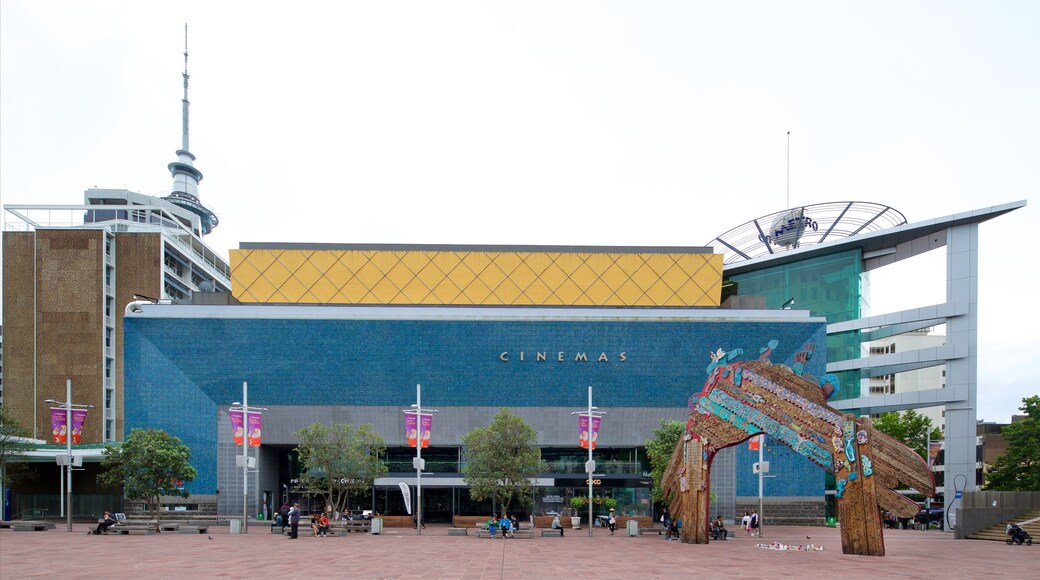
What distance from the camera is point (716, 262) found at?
199 ft

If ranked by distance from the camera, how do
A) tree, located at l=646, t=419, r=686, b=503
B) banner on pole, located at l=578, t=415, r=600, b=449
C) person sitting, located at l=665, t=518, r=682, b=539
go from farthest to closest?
tree, located at l=646, t=419, r=686, b=503, banner on pole, located at l=578, t=415, r=600, b=449, person sitting, located at l=665, t=518, r=682, b=539

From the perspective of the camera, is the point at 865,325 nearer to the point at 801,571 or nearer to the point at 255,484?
the point at 801,571

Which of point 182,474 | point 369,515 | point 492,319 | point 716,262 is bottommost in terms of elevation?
point 369,515

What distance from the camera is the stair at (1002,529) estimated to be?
132 feet

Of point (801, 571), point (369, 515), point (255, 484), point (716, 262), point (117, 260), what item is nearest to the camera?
point (801, 571)

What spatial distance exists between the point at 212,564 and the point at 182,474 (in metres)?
25.0

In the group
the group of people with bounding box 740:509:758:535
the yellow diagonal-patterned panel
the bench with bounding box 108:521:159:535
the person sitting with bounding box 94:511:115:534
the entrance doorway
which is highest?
the yellow diagonal-patterned panel

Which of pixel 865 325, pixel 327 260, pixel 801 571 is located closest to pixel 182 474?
pixel 327 260

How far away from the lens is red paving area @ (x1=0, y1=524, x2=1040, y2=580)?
2203 centimetres

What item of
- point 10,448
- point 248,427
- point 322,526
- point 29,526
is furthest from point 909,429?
point 10,448

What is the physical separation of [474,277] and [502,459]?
711 inches

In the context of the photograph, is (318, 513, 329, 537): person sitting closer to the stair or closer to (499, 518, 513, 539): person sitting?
(499, 518, 513, 539): person sitting

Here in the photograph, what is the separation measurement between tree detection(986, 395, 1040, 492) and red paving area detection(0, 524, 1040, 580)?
59.2 feet

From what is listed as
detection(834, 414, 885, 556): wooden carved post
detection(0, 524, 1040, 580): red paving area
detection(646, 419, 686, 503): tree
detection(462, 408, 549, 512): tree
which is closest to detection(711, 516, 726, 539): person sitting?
detection(0, 524, 1040, 580): red paving area
